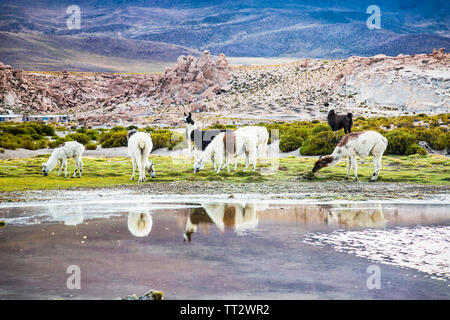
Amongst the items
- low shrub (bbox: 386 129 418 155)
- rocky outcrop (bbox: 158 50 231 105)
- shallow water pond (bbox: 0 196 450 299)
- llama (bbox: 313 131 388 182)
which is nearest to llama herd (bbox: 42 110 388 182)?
llama (bbox: 313 131 388 182)

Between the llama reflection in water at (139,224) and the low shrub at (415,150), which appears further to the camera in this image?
the low shrub at (415,150)

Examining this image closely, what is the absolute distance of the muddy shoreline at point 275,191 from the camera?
14.1m

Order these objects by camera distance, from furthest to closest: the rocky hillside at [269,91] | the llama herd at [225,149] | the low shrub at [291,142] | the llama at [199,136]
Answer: the rocky hillside at [269,91] → the low shrub at [291,142] → the llama at [199,136] → the llama herd at [225,149]

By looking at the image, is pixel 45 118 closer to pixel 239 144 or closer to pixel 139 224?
pixel 239 144

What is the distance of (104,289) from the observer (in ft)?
21.5

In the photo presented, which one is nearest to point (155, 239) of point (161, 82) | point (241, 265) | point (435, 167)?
point (241, 265)

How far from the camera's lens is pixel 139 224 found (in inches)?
416

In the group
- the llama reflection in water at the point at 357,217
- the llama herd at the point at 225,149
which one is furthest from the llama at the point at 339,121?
the llama reflection in water at the point at 357,217

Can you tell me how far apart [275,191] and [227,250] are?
23.0ft

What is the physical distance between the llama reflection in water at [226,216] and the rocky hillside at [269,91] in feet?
198

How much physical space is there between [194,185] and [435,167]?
388 inches

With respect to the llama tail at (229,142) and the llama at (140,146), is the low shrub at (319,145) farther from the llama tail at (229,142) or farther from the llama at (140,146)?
the llama at (140,146)

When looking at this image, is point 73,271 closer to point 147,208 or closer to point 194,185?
point 147,208

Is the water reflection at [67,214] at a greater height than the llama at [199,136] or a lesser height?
lesser
